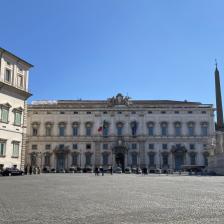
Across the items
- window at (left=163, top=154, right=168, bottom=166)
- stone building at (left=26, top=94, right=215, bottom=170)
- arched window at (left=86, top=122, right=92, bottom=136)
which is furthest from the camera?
arched window at (left=86, top=122, right=92, bottom=136)

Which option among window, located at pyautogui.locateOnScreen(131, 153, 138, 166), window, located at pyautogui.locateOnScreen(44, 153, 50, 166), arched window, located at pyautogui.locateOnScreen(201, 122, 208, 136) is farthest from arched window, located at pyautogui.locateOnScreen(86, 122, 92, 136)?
arched window, located at pyautogui.locateOnScreen(201, 122, 208, 136)

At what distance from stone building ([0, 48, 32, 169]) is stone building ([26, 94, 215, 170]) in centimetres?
3332

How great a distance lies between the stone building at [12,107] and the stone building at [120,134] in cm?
3332

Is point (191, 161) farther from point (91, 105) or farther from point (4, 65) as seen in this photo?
point (4, 65)

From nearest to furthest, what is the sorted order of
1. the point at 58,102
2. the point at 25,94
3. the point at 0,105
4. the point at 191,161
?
the point at 0,105 → the point at 25,94 → the point at 191,161 → the point at 58,102

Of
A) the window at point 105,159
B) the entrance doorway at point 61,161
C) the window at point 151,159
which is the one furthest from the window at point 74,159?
the window at point 151,159

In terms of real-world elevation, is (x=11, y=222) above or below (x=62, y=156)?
below

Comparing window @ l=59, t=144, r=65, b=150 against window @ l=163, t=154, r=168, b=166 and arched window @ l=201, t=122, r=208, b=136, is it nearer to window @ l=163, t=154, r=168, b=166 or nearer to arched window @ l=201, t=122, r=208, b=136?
window @ l=163, t=154, r=168, b=166

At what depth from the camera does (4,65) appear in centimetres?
3625

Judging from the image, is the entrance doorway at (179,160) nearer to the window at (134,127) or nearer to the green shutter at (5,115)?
the window at (134,127)

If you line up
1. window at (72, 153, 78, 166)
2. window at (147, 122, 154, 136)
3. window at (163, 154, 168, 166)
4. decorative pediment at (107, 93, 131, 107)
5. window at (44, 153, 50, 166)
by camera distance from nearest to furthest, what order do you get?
window at (163, 154, 168, 166) < window at (72, 153, 78, 166) < window at (44, 153, 50, 166) < window at (147, 122, 154, 136) < decorative pediment at (107, 93, 131, 107)

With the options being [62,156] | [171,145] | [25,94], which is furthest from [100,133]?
[25,94]

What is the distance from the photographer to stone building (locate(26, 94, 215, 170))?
7156 centimetres

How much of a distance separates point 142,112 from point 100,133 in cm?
964
